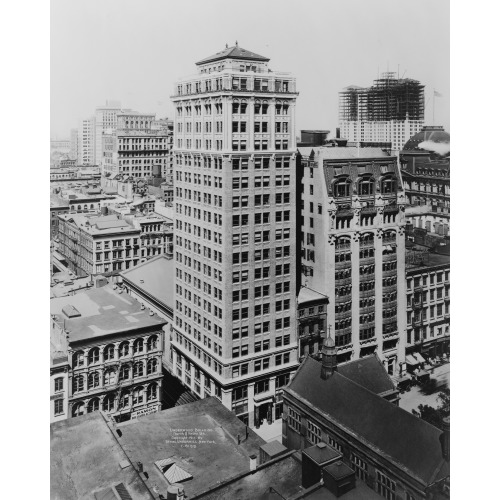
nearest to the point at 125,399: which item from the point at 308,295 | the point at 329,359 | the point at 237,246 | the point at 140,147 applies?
the point at 329,359

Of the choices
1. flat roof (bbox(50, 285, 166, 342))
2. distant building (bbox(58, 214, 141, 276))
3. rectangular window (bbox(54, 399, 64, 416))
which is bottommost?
rectangular window (bbox(54, 399, 64, 416))

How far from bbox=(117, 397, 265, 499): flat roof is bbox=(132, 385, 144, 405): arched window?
1.57 metres

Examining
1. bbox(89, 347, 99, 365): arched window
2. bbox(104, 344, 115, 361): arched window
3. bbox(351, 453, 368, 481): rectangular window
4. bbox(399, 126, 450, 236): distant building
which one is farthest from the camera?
bbox(104, 344, 115, 361): arched window

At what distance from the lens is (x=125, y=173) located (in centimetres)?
2989

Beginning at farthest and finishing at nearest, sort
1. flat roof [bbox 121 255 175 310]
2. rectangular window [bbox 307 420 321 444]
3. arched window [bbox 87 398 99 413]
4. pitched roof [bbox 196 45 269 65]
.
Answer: flat roof [bbox 121 255 175 310] < arched window [bbox 87 398 99 413] < rectangular window [bbox 307 420 321 444] < pitched roof [bbox 196 45 269 65]

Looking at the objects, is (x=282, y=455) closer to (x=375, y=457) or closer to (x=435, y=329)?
(x=375, y=457)

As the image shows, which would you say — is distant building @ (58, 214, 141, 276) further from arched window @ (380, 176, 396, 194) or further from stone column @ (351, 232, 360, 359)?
arched window @ (380, 176, 396, 194)

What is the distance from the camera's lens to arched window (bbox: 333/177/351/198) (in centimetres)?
3136

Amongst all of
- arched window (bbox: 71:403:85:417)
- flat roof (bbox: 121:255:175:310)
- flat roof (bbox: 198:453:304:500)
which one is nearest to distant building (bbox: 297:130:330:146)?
flat roof (bbox: 121:255:175:310)

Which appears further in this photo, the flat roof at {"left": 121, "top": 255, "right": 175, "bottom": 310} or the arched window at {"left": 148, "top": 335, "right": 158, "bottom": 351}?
the flat roof at {"left": 121, "top": 255, "right": 175, "bottom": 310}

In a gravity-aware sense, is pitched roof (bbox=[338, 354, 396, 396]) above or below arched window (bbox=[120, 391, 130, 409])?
above

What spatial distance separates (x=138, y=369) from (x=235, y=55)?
45.4 feet

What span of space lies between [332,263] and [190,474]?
12.6m

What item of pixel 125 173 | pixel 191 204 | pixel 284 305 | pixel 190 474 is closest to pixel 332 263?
pixel 284 305
